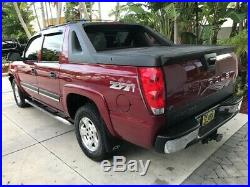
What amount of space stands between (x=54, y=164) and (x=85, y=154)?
1.45ft

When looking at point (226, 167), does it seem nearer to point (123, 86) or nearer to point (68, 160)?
point (123, 86)

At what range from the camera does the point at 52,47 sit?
4203 millimetres

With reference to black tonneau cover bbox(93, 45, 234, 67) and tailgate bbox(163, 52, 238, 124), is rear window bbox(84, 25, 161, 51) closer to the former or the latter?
black tonneau cover bbox(93, 45, 234, 67)

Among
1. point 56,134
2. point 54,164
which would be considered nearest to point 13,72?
point 56,134

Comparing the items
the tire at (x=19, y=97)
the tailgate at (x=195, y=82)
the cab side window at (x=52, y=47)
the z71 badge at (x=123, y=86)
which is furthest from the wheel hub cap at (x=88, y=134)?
the tire at (x=19, y=97)

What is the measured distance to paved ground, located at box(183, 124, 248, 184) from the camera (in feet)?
10.4

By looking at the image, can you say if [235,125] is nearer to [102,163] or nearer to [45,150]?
[102,163]

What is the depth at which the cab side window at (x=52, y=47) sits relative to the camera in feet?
13.1

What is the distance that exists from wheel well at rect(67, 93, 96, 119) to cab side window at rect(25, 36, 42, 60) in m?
1.39

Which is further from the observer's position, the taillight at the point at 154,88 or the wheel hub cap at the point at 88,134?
the wheel hub cap at the point at 88,134

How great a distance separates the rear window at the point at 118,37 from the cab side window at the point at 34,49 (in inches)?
51.4

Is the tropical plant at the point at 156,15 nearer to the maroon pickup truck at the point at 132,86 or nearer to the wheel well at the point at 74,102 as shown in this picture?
the maroon pickup truck at the point at 132,86

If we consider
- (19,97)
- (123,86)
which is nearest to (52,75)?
(123,86)

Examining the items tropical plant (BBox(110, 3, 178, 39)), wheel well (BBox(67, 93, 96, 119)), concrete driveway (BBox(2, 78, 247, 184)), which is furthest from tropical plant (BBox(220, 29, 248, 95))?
wheel well (BBox(67, 93, 96, 119))
